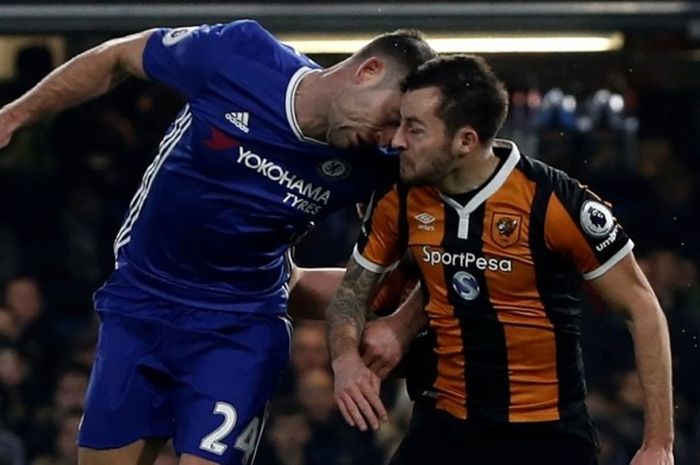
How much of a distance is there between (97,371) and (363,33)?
3.49m

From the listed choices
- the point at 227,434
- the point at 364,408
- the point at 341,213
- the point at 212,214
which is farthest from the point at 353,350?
the point at 341,213

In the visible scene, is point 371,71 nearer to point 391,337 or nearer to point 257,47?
point 257,47

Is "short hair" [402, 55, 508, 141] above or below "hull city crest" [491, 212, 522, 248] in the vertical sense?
above

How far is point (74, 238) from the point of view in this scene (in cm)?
885

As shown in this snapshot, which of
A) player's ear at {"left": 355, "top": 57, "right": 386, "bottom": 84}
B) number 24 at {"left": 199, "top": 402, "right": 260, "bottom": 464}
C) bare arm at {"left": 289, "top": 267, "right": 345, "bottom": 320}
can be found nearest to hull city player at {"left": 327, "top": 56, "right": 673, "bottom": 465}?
player's ear at {"left": 355, "top": 57, "right": 386, "bottom": 84}

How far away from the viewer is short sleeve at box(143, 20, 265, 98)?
16.4 ft

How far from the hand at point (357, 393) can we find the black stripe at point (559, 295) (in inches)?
18.7

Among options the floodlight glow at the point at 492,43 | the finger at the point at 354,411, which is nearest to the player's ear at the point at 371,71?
the finger at the point at 354,411

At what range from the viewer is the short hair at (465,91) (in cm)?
463

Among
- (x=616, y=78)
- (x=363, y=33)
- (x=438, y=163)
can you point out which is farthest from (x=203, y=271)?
(x=616, y=78)

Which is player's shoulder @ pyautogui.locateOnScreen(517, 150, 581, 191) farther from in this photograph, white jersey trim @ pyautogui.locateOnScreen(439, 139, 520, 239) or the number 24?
the number 24

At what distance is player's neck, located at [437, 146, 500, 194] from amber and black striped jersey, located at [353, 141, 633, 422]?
21 mm

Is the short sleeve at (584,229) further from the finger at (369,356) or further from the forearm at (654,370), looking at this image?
the finger at (369,356)

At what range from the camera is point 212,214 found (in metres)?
4.98
